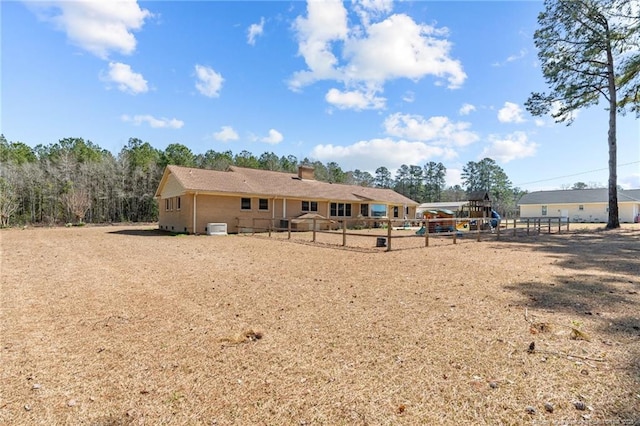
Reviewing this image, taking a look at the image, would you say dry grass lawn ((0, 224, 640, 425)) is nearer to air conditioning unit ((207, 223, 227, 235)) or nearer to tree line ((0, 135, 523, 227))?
air conditioning unit ((207, 223, 227, 235))

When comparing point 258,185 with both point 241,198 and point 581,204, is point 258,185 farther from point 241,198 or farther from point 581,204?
point 581,204

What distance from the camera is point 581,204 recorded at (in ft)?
139

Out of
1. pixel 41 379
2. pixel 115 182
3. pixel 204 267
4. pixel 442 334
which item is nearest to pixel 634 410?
pixel 442 334

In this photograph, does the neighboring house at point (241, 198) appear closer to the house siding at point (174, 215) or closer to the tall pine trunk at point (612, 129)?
the house siding at point (174, 215)

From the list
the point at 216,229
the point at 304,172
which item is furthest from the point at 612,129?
the point at 216,229

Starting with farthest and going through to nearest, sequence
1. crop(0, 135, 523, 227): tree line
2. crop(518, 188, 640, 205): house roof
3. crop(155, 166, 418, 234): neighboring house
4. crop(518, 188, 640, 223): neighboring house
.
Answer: crop(518, 188, 640, 205): house roof → crop(518, 188, 640, 223): neighboring house → crop(0, 135, 523, 227): tree line → crop(155, 166, 418, 234): neighboring house

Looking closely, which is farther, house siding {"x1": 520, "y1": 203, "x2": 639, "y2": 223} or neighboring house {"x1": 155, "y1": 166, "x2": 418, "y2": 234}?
house siding {"x1": 520, "y1": 203, "x2": 639, "y2": 223}

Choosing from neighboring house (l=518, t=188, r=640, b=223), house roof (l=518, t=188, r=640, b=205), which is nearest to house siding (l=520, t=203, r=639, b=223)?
neighboring house (l=518, t=188, r=640, b=223)

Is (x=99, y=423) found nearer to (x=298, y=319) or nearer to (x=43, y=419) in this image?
(x=43, y=419)

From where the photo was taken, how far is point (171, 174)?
21531 millimetres

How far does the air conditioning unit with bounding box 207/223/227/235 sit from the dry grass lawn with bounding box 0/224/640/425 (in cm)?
1117

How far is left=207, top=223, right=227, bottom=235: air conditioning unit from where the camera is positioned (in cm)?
1833

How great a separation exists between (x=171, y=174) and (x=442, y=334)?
21.3 metres

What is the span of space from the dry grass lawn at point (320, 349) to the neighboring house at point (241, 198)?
12.3 m
